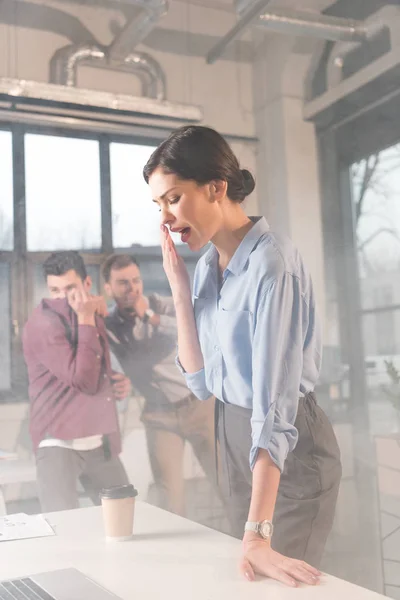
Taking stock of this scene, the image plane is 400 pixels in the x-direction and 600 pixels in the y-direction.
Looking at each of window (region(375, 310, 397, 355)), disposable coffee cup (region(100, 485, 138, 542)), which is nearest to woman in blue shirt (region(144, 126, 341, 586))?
disposable coffee cup (region(100, 485, 138, 542))

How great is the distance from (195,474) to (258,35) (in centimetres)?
186

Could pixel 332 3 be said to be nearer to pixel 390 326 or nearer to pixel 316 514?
pixel 390 326

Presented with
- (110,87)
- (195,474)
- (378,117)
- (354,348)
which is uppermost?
(110,87)

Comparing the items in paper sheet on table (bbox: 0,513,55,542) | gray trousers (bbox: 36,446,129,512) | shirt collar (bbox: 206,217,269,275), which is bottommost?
gray trousers (bbox: 36,446,129,512)

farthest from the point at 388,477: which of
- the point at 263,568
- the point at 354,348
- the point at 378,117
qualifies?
the point at 263,568

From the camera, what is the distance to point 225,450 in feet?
5.74

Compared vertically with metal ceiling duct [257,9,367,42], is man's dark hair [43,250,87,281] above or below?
below

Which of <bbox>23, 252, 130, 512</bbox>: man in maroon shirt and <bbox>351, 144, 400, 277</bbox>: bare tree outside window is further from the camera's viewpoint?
<bbox>23, 252, 130, 512</bbox>: man in maroon shirt

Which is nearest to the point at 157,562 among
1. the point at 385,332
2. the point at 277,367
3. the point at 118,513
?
the point at 118,513

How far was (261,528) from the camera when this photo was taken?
1.22 meters

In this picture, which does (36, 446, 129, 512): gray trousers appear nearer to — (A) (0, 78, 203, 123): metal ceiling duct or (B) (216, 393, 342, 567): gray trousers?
(B) (216, 393, 342, 567): gray trousers

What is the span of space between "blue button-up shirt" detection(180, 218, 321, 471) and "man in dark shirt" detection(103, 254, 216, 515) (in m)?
0.99

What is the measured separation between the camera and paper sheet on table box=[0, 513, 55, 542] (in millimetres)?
1452

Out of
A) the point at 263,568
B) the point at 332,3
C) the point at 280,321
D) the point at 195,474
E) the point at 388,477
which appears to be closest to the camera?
the point at 263,568
